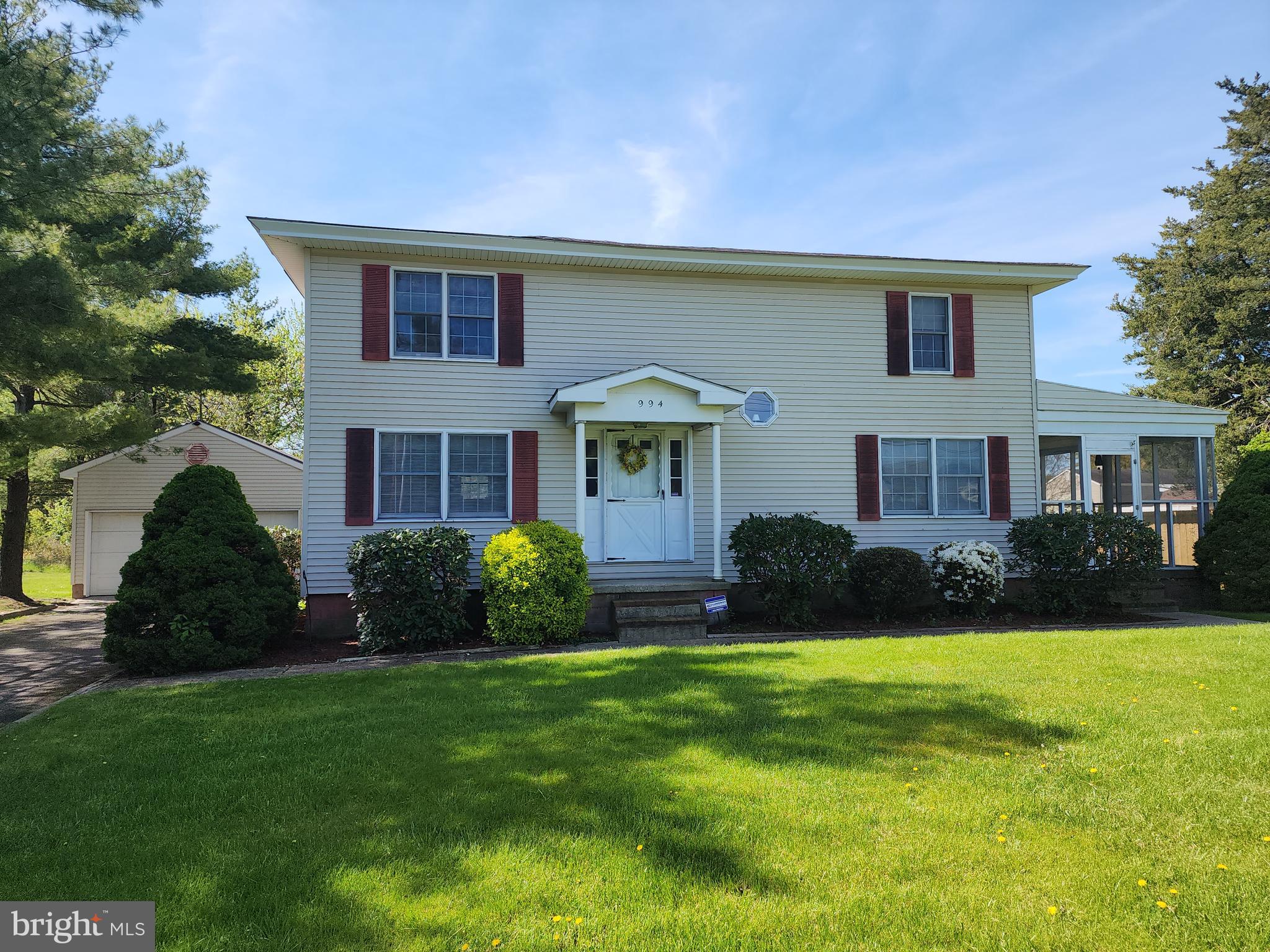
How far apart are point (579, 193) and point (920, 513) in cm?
765

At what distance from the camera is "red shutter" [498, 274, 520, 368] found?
10.9 m

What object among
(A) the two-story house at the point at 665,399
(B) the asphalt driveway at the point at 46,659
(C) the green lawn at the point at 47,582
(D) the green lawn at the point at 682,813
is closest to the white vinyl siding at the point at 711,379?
(A) the two-story house at the point at 665,399

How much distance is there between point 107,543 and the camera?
18.1 metres

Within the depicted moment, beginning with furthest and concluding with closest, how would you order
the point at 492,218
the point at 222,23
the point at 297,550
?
the point at 297,550 < the point at 492,218 < the point at 222,23

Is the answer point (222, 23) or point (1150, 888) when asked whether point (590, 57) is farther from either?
point (1150, 888)

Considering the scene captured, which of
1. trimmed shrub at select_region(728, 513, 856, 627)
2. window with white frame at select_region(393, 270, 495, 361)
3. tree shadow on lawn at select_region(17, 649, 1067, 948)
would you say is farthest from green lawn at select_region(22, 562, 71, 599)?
trimmed shrub at select_region(728, 513, 856, 627)

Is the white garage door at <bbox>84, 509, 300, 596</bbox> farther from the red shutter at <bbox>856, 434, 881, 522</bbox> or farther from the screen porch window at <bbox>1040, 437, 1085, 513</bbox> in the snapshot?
the screen porch window at <bbox>1040, 437, 1085, 513</bbox>

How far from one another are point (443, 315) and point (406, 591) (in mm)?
4158

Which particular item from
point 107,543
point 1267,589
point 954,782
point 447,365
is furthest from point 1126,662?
point 107,543

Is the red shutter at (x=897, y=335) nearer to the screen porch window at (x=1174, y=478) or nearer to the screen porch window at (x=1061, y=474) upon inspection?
the screen porch window at (x=1061, y=474)

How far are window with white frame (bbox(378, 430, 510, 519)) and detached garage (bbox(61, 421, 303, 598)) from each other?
927 cm

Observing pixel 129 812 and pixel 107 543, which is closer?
pixel 129 812

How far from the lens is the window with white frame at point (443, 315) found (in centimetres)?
1077

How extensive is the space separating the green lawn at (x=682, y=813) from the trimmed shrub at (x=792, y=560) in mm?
3631
